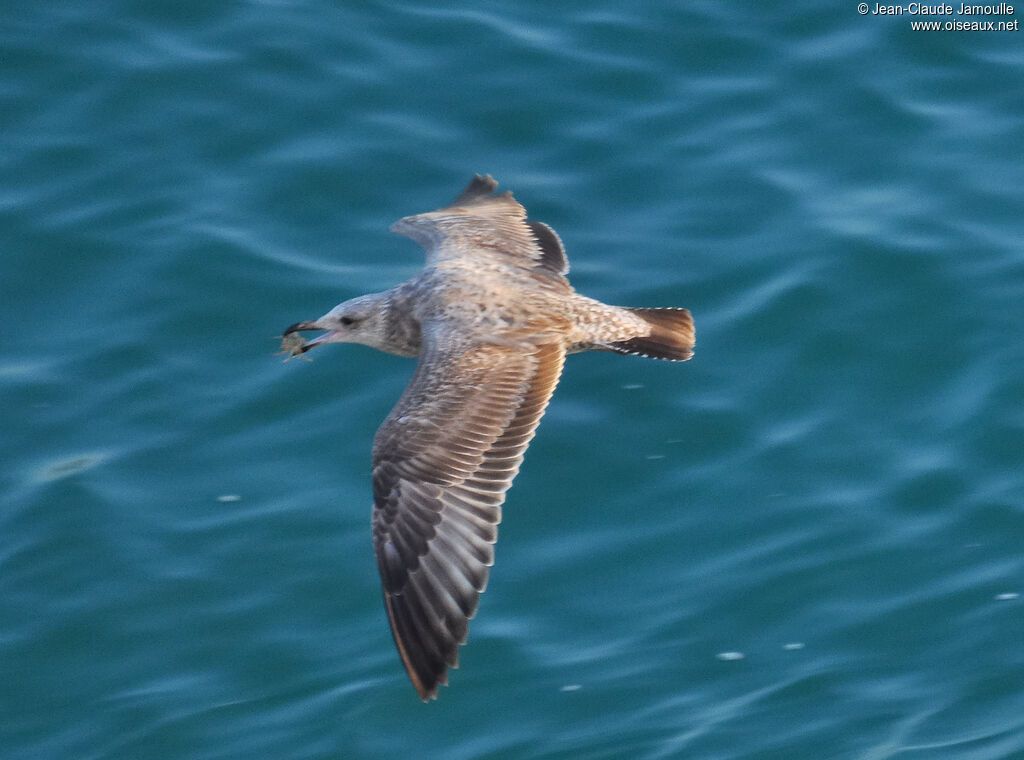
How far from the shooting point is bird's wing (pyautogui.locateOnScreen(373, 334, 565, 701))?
5.92m

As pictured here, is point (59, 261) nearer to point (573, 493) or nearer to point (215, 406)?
point (215, 406)

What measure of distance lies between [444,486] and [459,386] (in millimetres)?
501

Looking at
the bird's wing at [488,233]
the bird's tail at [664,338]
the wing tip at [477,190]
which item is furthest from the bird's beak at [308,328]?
the wing tip at [477,190]

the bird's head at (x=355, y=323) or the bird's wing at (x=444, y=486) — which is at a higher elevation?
the bird's head at (x=355, y=323)

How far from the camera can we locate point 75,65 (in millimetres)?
9859

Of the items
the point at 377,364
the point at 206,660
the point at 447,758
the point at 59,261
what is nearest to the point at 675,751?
the point at 447,758

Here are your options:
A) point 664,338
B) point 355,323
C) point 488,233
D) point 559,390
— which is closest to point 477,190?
point 488,233

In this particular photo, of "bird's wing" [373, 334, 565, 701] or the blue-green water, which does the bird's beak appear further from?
"bird's wing" [373, 334, 565, 701]

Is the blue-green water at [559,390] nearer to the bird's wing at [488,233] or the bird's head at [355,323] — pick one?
the bird's wing at [488,233]

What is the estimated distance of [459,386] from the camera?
651 centimetres

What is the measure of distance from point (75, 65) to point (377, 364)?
10.7 ft

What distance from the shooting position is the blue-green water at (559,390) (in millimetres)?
6570

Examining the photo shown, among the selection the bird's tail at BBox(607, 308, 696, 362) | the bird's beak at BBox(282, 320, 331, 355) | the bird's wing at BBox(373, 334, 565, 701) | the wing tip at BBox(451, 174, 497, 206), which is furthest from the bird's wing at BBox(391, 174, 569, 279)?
the bird's wing at BBox(373, 334, 565, 701)

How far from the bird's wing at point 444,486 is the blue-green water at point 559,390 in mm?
745
